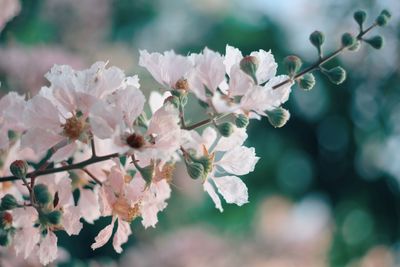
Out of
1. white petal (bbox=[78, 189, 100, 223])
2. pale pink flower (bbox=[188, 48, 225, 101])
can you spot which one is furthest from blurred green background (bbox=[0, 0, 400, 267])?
pale pink flower (bbox=[188, 48, 225, 101])

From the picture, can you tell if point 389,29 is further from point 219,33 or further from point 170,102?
point 170,102

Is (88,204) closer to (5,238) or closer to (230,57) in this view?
(5,238)

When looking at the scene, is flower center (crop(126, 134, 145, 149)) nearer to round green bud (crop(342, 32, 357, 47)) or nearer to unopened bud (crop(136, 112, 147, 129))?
unopened bud (crop(136, 112, 147, 129))

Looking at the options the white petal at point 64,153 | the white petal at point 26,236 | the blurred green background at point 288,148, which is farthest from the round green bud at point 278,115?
the blurred green background at point 288,148

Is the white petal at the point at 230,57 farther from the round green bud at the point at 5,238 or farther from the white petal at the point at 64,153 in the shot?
the round green bud at the point at 5,238

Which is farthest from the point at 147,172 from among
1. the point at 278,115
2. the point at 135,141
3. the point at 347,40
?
the point at 347,40

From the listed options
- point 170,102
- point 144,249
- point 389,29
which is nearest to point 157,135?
point 170,102
